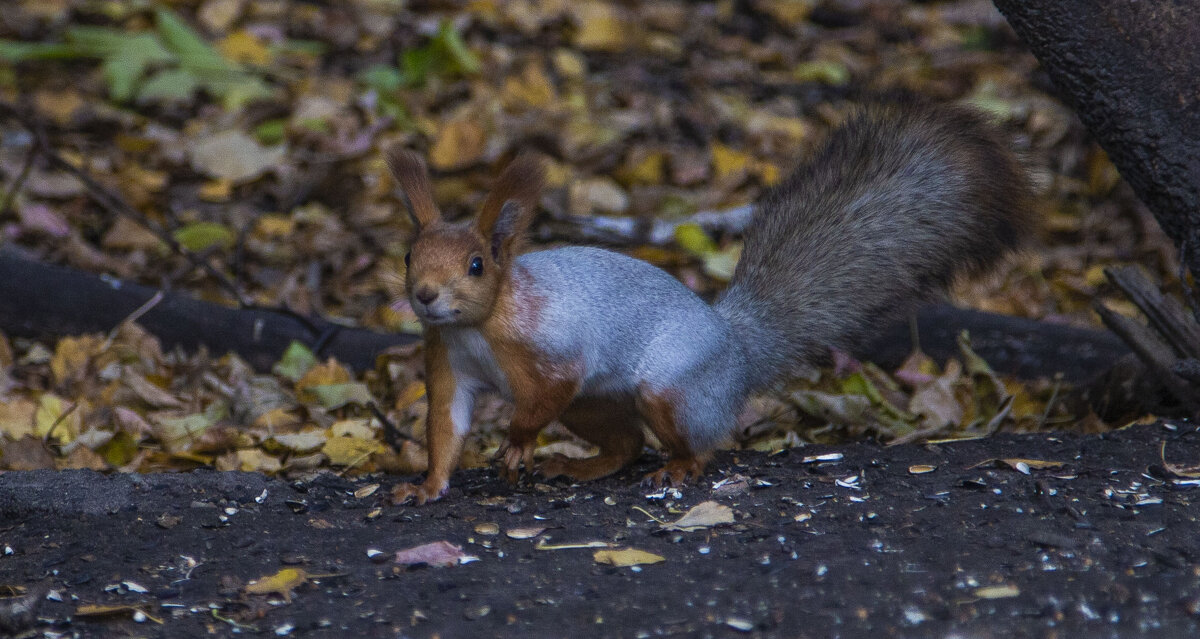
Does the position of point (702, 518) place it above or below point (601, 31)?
below

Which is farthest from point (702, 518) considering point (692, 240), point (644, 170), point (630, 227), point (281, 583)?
point (644, 170)

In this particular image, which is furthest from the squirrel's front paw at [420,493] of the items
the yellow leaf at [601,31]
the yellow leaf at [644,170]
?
the yellow leaf at [601,31]

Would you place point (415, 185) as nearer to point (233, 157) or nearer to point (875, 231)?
point (875, 231)

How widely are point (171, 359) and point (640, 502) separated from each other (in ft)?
6.54

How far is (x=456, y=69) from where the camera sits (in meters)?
6.36

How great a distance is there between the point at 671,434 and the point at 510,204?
26.0 inches

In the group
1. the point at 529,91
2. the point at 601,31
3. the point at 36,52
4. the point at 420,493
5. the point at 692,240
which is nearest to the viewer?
the point at 420,493

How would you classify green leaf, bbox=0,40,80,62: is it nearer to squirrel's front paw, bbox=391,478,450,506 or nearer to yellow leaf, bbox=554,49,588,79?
yellow leaf, bbox=554,49,588,79

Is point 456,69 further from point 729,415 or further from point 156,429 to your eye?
point 729,415

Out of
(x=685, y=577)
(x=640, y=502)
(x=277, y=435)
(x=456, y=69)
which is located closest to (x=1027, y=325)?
(x=640, y=502)

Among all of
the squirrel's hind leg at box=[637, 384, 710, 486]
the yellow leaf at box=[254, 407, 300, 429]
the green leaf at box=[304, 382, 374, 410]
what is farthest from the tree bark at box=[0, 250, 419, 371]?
the squirrel's hind leg at box=[637, 384, 710, 486]

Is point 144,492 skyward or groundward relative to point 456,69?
groundward

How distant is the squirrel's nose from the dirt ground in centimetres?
50

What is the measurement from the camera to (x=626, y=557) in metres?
2.35
